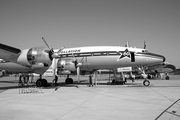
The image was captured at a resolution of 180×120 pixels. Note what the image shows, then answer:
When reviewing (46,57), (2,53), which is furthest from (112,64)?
(2,53)

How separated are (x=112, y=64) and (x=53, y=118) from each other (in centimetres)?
1162

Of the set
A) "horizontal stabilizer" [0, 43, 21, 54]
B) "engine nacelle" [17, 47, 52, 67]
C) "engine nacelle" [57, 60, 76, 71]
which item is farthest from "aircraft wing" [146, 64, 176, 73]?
"horizontal stabilizer" [0, 43, 21, 54]

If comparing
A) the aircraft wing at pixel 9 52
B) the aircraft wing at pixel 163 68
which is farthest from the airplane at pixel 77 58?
the aircraft wing at pixel 163 68

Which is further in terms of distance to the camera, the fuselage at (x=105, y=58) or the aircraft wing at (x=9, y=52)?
the fuselage at (x=105, y=58)

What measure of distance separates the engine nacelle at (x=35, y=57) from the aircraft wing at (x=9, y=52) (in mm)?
388

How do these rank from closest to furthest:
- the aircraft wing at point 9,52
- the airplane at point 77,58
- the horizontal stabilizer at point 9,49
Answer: the horizontal stabilizer at point 9,49 < the aircraft wing at point 9,52 < the airplane at point 77,58

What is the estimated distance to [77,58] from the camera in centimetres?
1661

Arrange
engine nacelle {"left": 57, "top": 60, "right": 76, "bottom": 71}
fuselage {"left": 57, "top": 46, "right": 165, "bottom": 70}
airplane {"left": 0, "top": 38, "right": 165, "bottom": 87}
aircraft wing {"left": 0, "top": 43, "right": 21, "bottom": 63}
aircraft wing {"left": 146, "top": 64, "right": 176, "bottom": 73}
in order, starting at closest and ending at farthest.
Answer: aircraft wing {"left": 0, "top": 43, "right": 21, "bottom": 63}, airplane {"left": 0, "top": 38, "right": 165, "bottom": 87}, fuselage {"left": 57, "top": 46, "right": 165, "bottom": 70}, engine nacelle {"left": 57, "top": 60, "right": 76, "bottom": 71}, aircraft wing {"left": 146, "top": 64, "right": 176, "bottom": 73}

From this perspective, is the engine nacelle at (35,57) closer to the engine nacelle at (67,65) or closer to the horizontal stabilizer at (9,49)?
the horizontal stabilizer at (9,49)

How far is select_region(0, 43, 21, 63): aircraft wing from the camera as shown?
11547 millimetres

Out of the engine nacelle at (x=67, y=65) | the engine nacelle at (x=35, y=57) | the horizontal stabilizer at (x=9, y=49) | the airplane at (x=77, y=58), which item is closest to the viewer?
the horizontal stabilizer at (x=9, y=49)

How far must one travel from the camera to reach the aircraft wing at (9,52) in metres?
11.5

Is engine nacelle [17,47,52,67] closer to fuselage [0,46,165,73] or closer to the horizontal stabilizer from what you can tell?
the horizontal stabilizer

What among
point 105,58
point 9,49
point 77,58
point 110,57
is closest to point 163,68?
point 110,57
